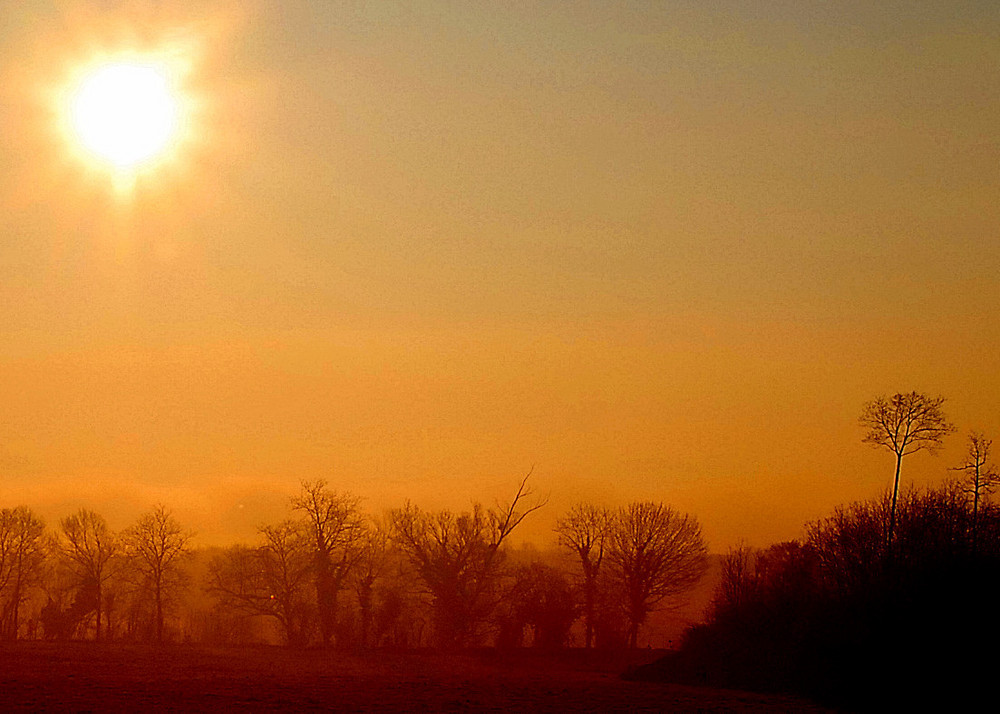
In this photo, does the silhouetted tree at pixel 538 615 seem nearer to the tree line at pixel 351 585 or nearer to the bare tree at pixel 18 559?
the tree line at pixel 351 585

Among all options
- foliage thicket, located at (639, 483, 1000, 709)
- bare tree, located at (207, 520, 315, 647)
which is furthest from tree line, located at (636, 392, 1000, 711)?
bare tree, located at (207, 520, 315, 647)

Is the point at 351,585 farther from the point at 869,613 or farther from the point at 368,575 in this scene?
the point at 869,613

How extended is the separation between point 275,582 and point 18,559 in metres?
31.4

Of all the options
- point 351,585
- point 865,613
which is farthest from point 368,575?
point 865,613

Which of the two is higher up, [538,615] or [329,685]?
[329,685]

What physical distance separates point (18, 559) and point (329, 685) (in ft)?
233

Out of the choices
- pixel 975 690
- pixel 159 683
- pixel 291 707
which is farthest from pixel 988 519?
pixel 159 683

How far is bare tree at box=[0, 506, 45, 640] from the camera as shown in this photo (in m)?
110

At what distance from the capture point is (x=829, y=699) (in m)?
51.5

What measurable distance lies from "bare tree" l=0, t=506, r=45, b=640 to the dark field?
30.6m

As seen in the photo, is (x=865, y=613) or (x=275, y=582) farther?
(x=275, y=582)

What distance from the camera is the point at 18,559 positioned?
4432 inches

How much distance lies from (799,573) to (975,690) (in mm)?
22839

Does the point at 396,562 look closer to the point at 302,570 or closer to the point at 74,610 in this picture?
the point at 302,570
